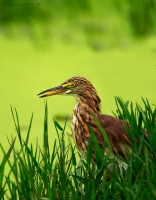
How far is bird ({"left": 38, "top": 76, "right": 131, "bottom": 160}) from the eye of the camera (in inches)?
113

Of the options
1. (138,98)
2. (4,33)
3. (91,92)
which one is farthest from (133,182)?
(4,33)

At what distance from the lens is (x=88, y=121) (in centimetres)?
311

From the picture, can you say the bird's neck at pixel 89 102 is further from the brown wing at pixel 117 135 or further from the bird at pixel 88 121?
the brown wing at pixel 117 135

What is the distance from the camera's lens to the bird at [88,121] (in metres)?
2.88

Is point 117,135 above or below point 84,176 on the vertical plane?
above

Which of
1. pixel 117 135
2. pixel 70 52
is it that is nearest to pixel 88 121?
pixel 117 135

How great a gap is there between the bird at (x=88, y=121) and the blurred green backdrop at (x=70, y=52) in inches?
25.8

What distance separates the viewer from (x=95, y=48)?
4.82 metres

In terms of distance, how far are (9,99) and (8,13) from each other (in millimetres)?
1123

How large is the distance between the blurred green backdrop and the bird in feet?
2.15

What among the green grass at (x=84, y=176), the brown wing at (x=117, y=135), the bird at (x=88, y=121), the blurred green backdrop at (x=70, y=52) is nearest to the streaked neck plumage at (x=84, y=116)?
the bird at (x=88, y=121)

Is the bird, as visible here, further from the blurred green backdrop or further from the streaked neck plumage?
the blurred green backdrop

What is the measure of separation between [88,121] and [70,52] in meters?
1.65

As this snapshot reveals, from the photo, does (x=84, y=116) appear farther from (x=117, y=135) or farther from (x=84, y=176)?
(x=84, y=176)
